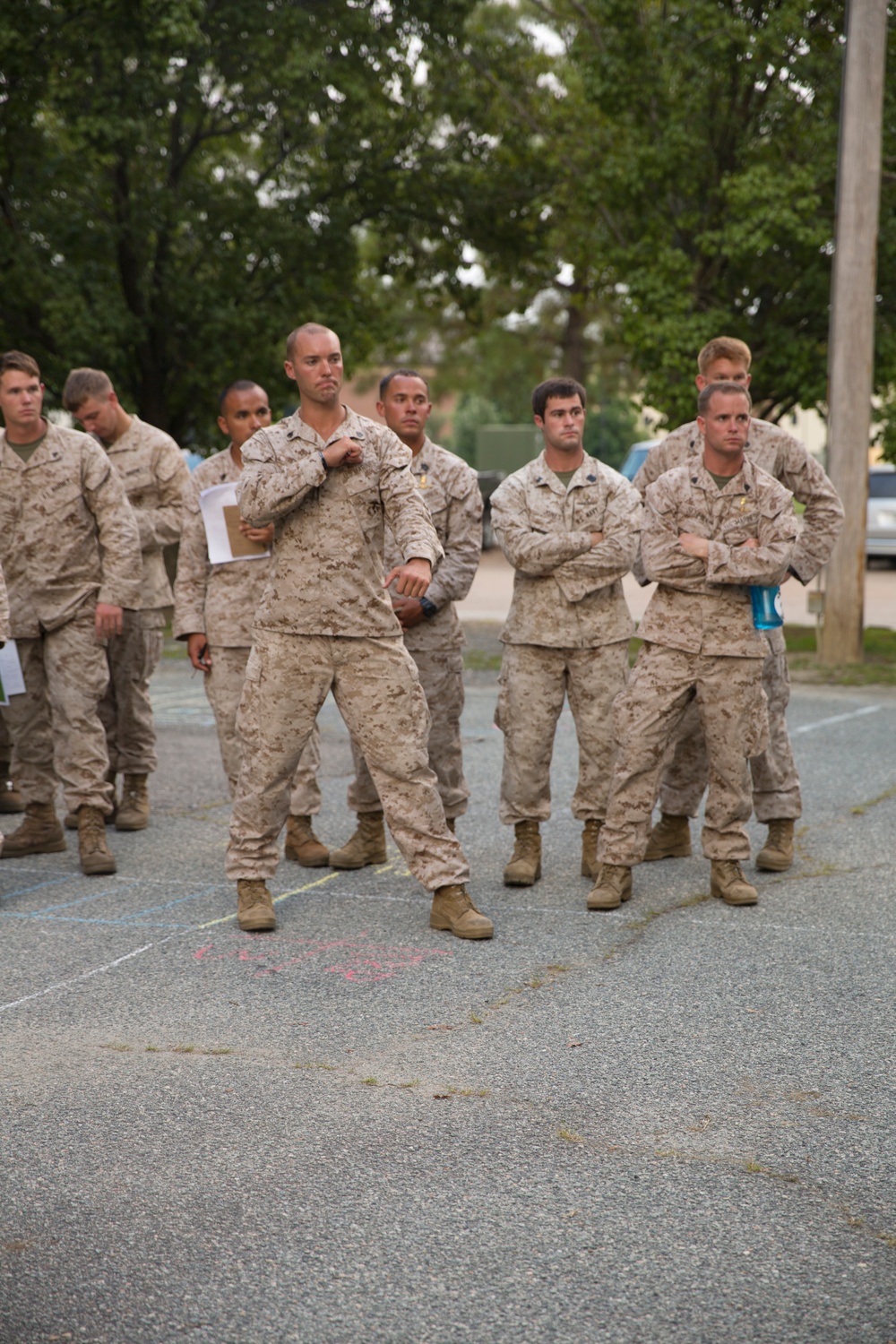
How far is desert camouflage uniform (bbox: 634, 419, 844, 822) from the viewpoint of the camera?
632 cm

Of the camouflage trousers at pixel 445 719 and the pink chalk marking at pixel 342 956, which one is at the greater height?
the camouflage trousers at pixel 445 719

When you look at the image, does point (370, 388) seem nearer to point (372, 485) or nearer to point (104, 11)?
point (104, 11)

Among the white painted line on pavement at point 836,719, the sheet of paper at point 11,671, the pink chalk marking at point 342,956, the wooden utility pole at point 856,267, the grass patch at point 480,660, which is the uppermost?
the wooden utility pole at point 856,267

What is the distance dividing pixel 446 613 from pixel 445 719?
45 cm

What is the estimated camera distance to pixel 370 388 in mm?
49469

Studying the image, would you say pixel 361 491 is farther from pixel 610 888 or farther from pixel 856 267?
pixel 856 267

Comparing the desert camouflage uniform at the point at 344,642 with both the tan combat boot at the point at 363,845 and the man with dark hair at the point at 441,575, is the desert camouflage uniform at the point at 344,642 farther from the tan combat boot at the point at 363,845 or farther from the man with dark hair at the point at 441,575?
the tan combat boot at the point at 363,845

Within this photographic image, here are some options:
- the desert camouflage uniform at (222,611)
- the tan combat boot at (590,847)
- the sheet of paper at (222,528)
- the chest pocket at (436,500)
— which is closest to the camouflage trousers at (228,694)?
the desert camouflage uniform at (222,611)

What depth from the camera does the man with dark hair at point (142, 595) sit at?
7.50m

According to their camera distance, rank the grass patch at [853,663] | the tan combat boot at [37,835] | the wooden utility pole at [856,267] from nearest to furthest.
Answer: the tan combat boot at [37,835]
the grass patch at [853,663]
the wooden utility pole at [856,267]

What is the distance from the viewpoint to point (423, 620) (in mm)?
6336

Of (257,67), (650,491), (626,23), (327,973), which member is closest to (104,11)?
(257,67)

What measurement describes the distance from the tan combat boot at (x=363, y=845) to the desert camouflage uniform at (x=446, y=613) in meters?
0.26

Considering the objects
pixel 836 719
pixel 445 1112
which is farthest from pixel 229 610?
pixel 836 719
